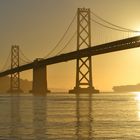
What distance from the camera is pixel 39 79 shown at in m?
77.3

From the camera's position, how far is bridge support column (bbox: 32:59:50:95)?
71.6m

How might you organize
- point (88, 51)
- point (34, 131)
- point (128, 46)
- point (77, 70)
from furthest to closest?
point (77, 70), point (88, 51), point (128, 46), point (34, 131)

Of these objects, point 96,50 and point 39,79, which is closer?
point 96,50

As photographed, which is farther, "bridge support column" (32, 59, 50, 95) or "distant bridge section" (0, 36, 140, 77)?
"bridge support column" (32, 59, 50, 95)

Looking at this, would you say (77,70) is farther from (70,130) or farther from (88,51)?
(70,130)

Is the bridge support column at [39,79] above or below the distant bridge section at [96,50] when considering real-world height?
below

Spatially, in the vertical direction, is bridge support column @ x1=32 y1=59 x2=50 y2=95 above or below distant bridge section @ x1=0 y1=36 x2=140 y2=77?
below

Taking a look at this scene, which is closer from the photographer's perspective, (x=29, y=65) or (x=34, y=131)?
(x=34, y=131)

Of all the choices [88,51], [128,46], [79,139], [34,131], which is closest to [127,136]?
[79,139]

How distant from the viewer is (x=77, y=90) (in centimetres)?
7088

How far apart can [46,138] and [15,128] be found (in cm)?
289

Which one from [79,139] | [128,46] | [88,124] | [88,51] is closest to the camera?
[79,139]

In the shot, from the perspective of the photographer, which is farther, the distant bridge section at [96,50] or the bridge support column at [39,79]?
the bridge support column at [39,79]

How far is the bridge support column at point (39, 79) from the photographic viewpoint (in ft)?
235
